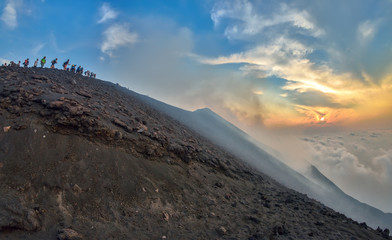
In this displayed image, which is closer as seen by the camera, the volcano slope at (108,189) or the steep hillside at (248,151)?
the volcano slope at (108,189)

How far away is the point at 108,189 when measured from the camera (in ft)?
30.6

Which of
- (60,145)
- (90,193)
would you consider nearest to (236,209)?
(90,193)

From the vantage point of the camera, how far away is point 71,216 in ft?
25.0

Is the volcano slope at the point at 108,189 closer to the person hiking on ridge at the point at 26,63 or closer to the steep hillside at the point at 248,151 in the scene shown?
the person hiking on ridge at the point at 26,63

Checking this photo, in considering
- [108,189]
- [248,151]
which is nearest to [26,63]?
[108,189]

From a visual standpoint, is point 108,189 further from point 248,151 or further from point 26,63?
point 248,151

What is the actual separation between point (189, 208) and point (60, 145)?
23.4ft

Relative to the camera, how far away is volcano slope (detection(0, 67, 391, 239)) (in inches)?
295

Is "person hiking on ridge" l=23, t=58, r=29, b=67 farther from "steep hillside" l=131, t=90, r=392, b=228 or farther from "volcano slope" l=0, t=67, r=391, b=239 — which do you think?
"volcano slope" l=0, t=67, r=391, b=239

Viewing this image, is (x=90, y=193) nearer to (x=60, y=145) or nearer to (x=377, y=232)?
(x=60, y=145)

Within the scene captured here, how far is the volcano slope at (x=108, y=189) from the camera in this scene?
7500mm

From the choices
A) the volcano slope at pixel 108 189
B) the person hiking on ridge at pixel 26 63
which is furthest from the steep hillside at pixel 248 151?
the volcano slope at pixel 108 189

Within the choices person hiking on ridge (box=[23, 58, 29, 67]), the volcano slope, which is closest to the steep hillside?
person hiking on ridge (box=[23, 58, 29, 67])

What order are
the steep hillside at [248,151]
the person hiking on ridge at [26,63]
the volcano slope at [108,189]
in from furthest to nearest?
1. the steep hillside at [248,151]
2. the person hiking on ridge at [26,63]
3. the volcano slope at [108,189]
